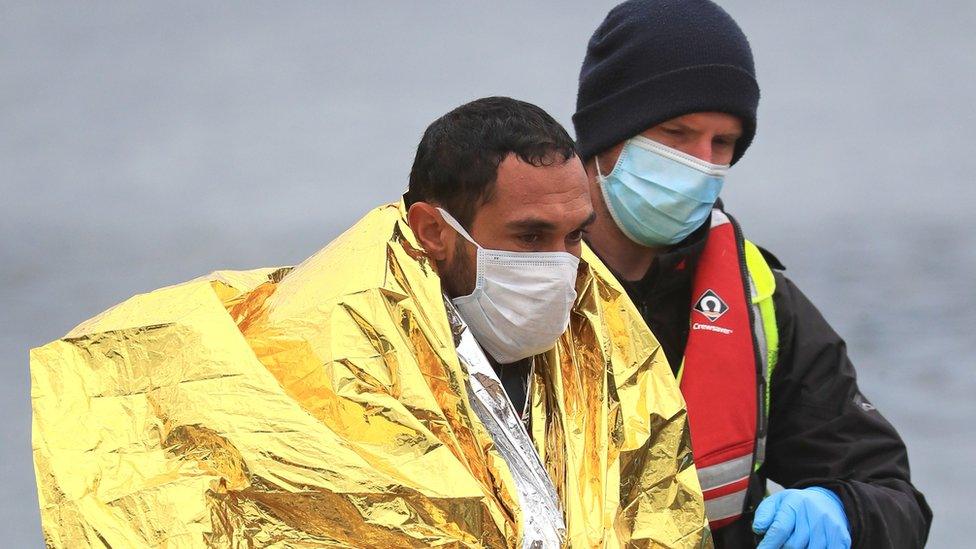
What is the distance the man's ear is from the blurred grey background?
4.06 metres

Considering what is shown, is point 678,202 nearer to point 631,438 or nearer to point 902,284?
point 631,438

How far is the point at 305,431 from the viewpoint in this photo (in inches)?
79.7

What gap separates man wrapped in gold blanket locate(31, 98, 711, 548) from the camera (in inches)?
79.0

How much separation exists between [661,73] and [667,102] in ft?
0.23

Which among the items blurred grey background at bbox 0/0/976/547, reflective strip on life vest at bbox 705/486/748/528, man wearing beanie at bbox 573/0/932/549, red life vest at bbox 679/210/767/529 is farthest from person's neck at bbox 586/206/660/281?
blurred grey background at bbox 0/0/976/547

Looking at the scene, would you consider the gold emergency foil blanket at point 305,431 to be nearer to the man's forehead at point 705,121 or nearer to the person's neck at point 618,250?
the person's neck at point 618,250

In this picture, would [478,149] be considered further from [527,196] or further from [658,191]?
[658,191]

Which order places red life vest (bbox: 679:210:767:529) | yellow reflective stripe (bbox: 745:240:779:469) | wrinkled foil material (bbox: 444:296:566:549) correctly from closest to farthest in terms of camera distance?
wrinkled foil material (bbox: 444:296:566:549)
red life vest (bbox: 679:210:767:529)
yellow reflective stripe (bbox: 745:240:779:469)

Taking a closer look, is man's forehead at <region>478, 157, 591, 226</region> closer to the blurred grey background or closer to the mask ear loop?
the mask ear loop

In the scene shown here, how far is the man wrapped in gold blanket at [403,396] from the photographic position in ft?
6.58

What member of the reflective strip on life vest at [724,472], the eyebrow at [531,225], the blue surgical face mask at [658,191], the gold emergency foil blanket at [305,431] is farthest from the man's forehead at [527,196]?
the reflective strip on life vest at [724,472]

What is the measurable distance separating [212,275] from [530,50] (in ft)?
18.3

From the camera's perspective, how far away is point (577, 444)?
2383mm

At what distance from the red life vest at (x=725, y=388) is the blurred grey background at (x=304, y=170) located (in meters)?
3.51
